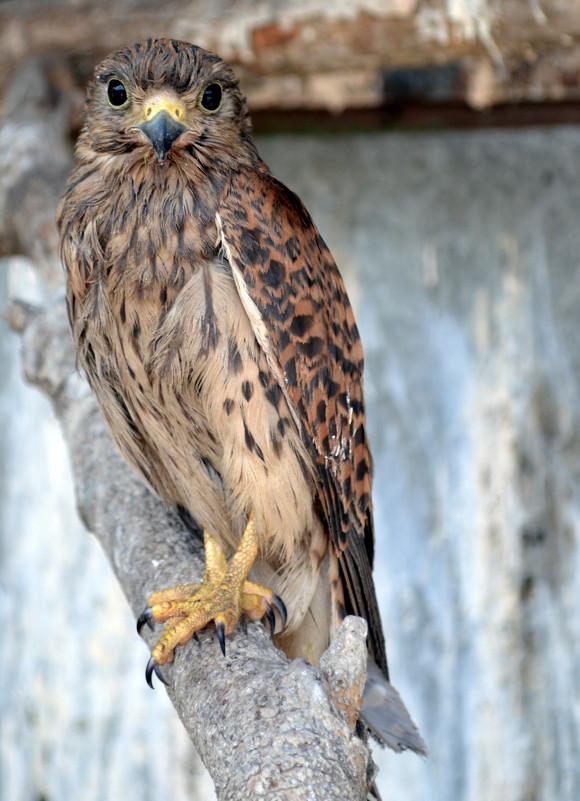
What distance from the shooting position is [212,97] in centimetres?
231

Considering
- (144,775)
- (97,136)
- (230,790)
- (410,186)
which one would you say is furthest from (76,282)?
(144,775)

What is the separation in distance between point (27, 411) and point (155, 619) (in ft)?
7.87

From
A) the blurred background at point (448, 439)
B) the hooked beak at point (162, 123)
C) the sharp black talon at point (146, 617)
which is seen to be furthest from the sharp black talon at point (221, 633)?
the blurred background at point (448, 439)

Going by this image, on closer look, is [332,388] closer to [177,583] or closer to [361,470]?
[361,470]

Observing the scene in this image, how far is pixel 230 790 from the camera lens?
1.51 meters

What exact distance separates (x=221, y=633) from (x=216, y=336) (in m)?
0.61

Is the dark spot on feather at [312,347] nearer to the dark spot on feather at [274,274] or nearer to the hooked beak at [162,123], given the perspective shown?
the dark spot on feather at [274,274]

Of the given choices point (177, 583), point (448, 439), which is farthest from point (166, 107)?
point (448, 439)

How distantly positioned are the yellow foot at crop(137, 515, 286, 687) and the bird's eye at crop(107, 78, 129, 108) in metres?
0.96

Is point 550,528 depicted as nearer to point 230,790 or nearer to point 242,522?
point 242,522

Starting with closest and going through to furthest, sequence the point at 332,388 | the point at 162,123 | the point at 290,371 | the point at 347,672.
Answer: the point at 347,672
the point at 162,123
the point at 290,371
the point at 332,388

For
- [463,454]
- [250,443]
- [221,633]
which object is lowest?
[221,633]

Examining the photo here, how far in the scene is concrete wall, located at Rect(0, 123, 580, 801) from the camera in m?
3.84

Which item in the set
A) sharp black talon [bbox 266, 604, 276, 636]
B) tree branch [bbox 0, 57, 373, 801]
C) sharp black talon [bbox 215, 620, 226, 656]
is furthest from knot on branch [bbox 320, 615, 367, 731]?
sharp black talon [bbox 266, 604, 276, 636]
